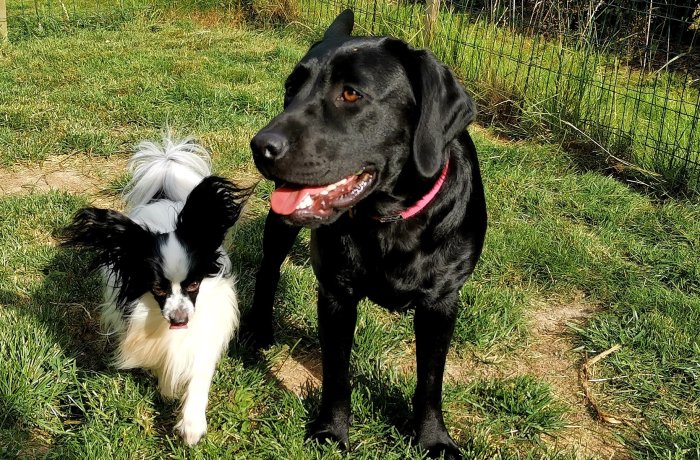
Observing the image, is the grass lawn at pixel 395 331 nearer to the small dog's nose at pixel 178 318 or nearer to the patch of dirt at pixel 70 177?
the patch of dirt at pixel 70 177

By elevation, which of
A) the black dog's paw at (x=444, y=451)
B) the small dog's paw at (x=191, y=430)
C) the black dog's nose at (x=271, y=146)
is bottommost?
the black dog's paw at (x=444, y=451)

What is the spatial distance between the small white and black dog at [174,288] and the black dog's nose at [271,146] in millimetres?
648

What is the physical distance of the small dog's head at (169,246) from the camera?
2.51m

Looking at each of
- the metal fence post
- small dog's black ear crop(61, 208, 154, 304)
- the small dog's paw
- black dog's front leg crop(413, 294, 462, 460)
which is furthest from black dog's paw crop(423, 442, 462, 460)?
the metal fence post

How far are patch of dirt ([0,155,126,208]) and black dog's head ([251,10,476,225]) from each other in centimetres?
252

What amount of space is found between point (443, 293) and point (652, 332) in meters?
1.39

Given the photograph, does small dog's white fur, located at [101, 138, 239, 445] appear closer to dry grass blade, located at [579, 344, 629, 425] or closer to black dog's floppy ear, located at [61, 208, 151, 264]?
black dog's floppy ear, located at [61, 208, 151, 264]

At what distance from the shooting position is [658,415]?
280 cm

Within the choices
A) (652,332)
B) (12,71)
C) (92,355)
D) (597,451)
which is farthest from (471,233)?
(12,71)

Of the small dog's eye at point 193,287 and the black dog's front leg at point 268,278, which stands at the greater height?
the small dog's eye at point 193,287

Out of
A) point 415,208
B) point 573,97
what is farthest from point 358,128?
point 573,97

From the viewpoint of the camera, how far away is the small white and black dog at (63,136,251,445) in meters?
2.51

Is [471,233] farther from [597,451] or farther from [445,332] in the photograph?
[597,451]

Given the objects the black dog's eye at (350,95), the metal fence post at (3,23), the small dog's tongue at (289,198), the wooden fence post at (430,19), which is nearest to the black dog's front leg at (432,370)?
the small dog's tongue at (289,198)
